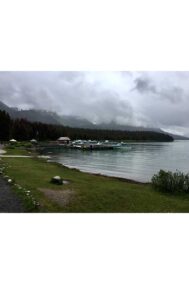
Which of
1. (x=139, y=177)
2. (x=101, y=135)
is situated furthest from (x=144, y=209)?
(x=101, y=135)

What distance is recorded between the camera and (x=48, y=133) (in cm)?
9531

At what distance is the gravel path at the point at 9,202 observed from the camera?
34.3ft

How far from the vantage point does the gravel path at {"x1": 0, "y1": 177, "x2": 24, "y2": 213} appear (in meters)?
10.4

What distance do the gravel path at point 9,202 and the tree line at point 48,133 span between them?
53.0 m

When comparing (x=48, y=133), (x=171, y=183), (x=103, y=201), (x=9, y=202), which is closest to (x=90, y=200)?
(x=103, y=201)

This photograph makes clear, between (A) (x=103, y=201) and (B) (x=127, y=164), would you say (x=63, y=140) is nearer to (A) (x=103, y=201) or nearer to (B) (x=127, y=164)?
(B) (x=127, y=164)

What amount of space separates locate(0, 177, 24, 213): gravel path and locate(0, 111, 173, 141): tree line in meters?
53.0

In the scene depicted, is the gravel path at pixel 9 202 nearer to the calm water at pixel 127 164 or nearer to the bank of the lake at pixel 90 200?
the bank of the lake at pixel 90 200

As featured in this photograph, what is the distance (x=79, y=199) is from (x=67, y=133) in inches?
4017

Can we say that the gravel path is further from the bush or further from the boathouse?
the boathouse

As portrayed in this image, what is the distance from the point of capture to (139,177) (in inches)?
1029

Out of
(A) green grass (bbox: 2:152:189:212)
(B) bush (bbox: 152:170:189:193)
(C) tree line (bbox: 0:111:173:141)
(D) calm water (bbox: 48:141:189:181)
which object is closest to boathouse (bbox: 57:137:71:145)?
(C) tree line (bbox: 0:111:173:141)

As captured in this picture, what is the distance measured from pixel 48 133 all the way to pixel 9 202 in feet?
279

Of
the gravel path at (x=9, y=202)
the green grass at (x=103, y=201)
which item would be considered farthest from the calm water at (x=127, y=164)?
the gravel path at (x=9, y=202)
